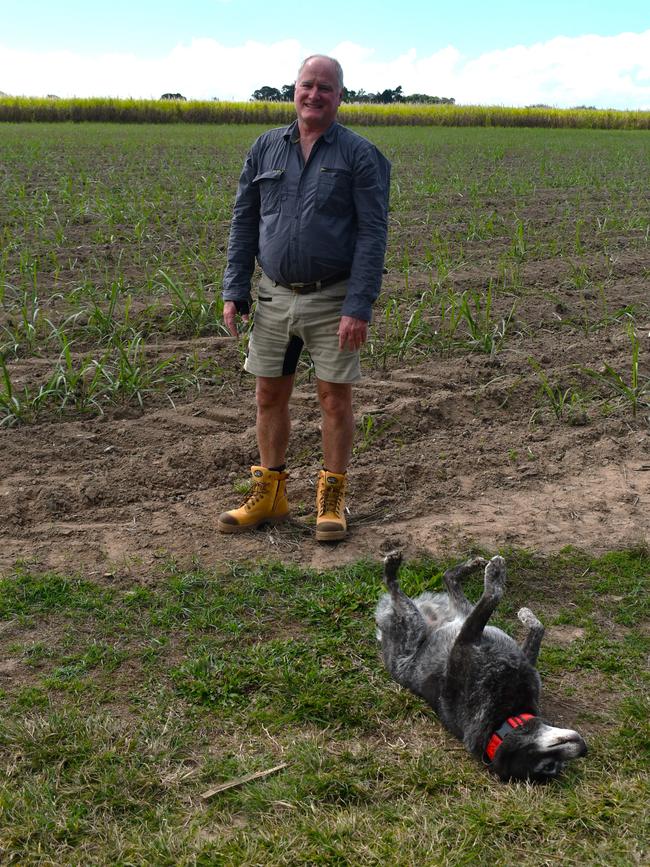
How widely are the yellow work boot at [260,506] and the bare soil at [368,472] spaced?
0.25ft

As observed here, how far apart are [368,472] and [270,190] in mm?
1801

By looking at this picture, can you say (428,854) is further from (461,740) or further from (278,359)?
(278,359)

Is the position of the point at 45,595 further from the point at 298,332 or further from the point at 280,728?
the point at 298,332

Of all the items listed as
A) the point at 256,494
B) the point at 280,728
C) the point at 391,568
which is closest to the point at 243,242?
the point at 256,494

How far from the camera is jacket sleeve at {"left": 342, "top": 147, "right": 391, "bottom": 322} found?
4.06 metres

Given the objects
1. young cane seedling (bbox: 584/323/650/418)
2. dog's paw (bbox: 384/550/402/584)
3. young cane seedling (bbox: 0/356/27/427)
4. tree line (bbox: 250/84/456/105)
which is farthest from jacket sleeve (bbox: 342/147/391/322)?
tree line (bbox: 250/84/456/105)

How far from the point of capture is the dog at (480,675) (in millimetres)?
2846

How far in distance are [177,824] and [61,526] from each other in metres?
2.24

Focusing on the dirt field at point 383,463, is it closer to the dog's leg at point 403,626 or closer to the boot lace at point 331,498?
the boot lace at point 331,498

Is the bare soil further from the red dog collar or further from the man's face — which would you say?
the man's face

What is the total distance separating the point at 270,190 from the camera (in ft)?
13.9

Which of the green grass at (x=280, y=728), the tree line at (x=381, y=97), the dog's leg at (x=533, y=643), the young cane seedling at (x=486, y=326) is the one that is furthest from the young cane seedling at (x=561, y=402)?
the tree line at (x=381, y=97)

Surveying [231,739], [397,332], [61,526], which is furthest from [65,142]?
[231,739]

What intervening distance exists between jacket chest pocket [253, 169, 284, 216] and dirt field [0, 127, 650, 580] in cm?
166
